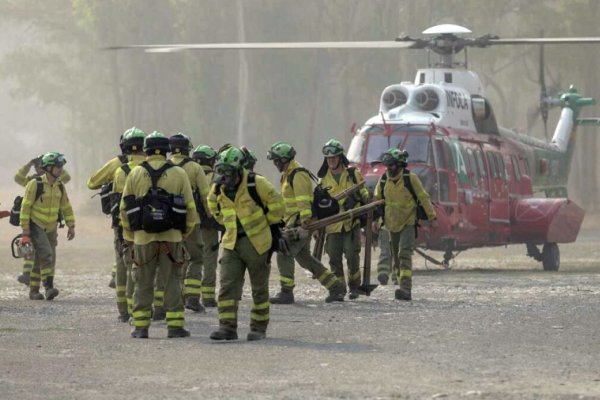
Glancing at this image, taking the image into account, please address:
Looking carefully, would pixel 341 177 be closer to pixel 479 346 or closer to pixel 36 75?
pixel 479 346

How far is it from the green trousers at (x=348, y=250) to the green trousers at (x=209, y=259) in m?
1.69

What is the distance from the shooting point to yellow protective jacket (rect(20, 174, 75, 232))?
21.1m

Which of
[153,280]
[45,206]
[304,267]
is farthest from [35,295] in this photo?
[153,280]

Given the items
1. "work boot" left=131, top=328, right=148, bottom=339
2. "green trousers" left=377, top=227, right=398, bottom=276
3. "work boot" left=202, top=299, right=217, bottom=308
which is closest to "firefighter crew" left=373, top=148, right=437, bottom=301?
"work boot" left=202, top=299, right=217, bottom=308

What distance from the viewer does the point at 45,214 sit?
21391 mm

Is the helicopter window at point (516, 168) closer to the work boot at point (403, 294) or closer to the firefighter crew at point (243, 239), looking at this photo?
the work boot at point (403, 294)

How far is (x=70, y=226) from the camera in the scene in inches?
835

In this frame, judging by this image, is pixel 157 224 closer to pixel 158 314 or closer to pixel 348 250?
pixel 158 314

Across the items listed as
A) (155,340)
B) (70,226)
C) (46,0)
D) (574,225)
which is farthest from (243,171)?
(46,0)

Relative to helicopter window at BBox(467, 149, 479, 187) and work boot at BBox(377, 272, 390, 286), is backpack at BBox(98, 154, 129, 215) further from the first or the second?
helicopter window at BBox(467, 149, 479, 187)

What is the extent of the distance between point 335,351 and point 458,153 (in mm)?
14849

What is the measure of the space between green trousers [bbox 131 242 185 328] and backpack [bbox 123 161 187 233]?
11.0 inches

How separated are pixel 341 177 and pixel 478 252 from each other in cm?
2192

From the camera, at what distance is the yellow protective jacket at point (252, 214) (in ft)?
48.3
